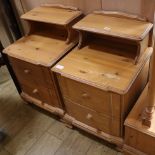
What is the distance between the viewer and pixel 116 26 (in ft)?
4.01

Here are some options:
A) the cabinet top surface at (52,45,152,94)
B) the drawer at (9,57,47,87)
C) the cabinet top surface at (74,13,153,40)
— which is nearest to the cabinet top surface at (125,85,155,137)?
the cabinet top surface at (52,45,152,94)

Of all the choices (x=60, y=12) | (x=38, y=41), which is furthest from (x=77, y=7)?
(x=38, y=41)

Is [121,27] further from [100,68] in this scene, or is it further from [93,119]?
[93,119]

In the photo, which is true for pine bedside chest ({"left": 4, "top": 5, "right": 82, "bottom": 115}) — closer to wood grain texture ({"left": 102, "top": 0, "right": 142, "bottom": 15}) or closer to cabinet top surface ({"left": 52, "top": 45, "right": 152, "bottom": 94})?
cabinet top surface ({"left": 52, "top": 45, "right": 152, "bottom": 94})

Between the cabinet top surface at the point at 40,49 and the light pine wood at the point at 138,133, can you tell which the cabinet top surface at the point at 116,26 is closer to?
the cabinet top surface at the point at 40,49

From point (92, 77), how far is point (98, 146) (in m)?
0.58

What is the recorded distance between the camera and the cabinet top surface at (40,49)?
139 cm

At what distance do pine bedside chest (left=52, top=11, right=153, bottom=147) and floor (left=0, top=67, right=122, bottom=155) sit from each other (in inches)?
5.2

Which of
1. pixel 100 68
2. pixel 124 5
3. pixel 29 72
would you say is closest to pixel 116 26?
pixel 124 5

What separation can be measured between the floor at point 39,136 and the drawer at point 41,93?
178 millimetres

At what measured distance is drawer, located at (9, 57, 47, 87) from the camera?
4.77 feet

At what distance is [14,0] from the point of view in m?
1.85

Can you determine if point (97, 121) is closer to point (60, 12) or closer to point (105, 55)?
point (105, 55)

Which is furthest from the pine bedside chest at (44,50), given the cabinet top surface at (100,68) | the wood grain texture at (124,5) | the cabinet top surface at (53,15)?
the wood grain texture at (124,5)
